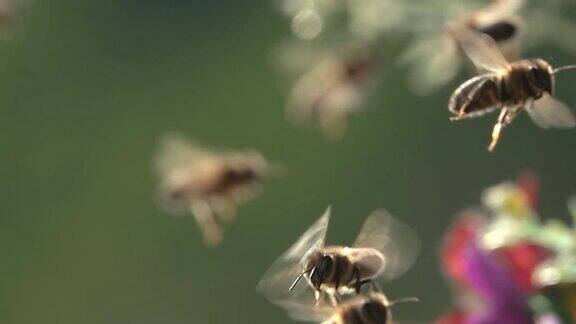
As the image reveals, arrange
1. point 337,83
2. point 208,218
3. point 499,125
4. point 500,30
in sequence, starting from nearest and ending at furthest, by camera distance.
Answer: point 499,125
point 500,30
point 208,218
point 337,83

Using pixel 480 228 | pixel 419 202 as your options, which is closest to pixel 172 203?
pixel 480 228

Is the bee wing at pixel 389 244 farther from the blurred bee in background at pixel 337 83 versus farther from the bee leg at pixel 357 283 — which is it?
the blurred bee in background at pixel 337 83

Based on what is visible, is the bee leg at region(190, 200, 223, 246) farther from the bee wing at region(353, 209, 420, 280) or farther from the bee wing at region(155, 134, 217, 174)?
the bee wing at region(353, 209, 420, 280)

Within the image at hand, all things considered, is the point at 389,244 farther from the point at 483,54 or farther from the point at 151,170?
the point at 151,170

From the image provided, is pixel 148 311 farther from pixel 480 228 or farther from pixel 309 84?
pixel 480 228

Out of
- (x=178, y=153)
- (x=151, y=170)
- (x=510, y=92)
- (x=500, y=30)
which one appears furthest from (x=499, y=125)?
(x=151, y=170)

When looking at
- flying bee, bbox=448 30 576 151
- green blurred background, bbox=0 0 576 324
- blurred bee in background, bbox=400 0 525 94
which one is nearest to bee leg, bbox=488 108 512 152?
flying bee, bbox=448 30 576 151

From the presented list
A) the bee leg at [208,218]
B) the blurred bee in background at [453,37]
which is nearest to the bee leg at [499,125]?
the blurred bee in background at [453,37]
